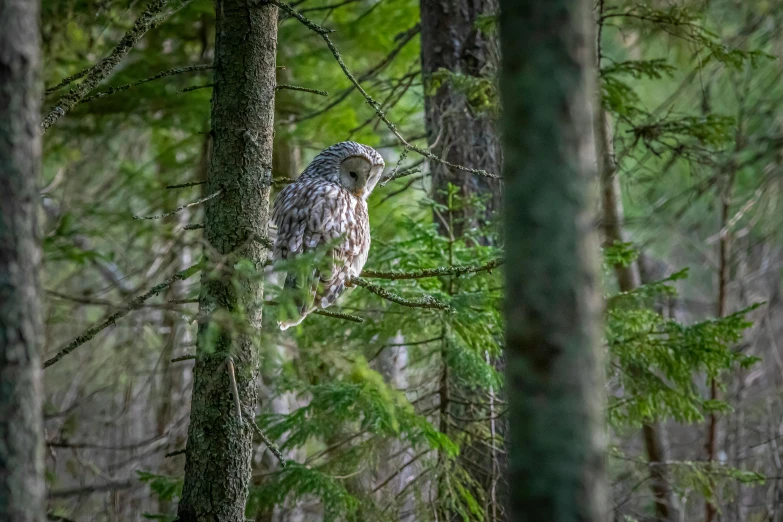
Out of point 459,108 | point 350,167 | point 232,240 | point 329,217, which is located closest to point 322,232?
point 329,217

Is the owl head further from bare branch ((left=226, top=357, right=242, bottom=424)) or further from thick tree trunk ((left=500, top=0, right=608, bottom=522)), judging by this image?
thick tree trunk ((left=500, top=0, right=608, bottom=522))

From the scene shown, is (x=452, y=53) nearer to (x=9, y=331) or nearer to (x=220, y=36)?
(x=220, y=36)

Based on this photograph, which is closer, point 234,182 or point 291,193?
point 234,182

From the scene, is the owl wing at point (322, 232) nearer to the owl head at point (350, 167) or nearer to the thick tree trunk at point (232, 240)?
the owl head at point (350, 167)

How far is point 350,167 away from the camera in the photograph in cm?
445

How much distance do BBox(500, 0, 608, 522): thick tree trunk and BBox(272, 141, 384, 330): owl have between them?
2013mm

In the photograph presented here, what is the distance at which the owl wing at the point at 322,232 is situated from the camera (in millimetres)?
3889

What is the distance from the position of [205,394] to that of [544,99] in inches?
82.5

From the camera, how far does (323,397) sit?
4.52 m

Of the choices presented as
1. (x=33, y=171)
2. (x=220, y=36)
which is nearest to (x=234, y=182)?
(x=220, y=36)

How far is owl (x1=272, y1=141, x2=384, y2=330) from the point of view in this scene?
389cm

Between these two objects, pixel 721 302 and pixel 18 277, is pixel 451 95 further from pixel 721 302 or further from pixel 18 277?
pixel 18 277

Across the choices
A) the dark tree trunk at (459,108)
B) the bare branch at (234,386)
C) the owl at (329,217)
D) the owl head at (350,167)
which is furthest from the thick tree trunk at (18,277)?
the dark tree trunk at (459,108)

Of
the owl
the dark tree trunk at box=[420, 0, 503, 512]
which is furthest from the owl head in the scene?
the dark tree trunk at box=[420, 0, 503, 512]
